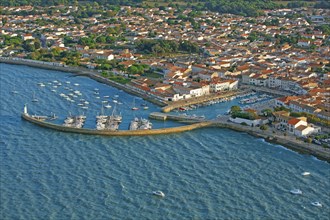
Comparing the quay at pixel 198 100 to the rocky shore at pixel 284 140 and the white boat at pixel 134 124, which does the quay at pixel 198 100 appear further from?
the rocky shore at pixel 284 140

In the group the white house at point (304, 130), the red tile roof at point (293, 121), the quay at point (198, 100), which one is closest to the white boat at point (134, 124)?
the quay at point (198, 100)

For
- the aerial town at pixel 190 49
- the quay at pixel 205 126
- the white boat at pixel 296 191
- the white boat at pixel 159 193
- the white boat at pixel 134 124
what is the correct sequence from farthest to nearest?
1. the aerial town at pixel 190 49
2. the white boat at pixel 134 124
3. the quay at pixel 205 126
4. the white boat at pixel 296 191
5. the white boat at pixel 159 193

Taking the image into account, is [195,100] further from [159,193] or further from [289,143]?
[159,193]

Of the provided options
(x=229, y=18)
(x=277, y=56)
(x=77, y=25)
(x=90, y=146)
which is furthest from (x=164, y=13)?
(x=90, y=146)

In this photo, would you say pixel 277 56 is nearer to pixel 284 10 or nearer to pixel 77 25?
pixel 77 25

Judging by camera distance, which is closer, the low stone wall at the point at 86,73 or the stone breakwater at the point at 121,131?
the stone breakwater at the point at 121,131
